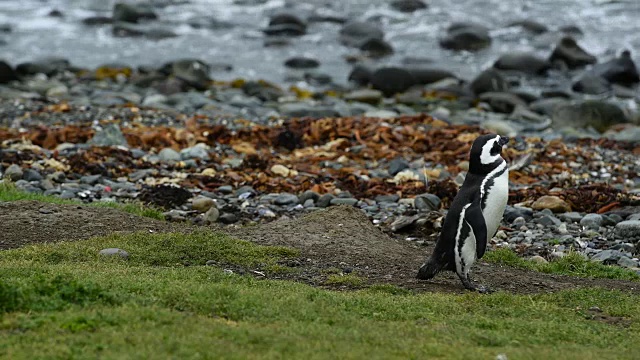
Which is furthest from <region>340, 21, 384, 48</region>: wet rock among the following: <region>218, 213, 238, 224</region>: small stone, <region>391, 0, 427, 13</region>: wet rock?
<region>218, 213, 238, 224</region>: small stone

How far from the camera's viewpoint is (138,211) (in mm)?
13672

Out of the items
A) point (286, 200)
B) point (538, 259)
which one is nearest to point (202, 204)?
point (286, 200)

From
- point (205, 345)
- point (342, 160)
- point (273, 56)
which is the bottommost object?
point (273, 56)

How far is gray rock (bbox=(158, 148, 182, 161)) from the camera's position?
60.0 ft

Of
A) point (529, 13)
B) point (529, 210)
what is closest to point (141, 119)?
point (529, 210)

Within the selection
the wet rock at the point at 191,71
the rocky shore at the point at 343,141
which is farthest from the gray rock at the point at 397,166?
the wet rock at the point at 191,71

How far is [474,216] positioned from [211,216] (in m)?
5.41

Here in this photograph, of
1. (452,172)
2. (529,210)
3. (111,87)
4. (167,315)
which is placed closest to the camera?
(167,315)

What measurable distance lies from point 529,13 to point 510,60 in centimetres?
883

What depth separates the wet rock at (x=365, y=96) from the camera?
2955 centimetres

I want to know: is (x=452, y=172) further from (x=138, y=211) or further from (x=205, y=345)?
(x=205, y=345)

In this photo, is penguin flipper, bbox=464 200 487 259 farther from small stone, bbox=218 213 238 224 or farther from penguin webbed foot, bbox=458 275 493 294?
small stone, bbox=218 213 238 224

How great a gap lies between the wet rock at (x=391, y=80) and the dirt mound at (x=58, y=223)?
19060mm

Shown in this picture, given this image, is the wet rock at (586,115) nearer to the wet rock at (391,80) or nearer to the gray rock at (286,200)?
the wet rock at (391,80)
